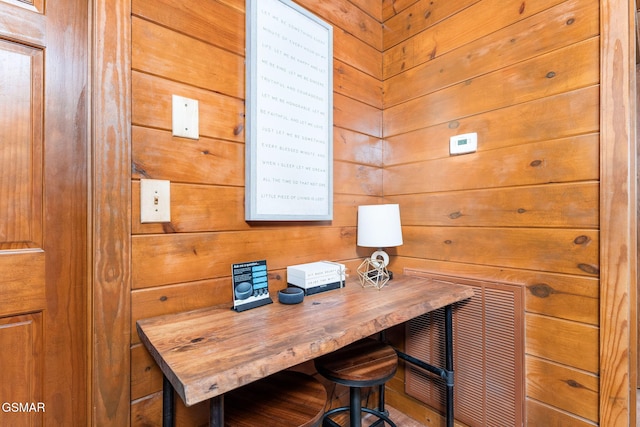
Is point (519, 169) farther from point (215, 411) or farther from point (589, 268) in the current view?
point (215, 411)

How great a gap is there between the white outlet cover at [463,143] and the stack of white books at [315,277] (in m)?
0.81

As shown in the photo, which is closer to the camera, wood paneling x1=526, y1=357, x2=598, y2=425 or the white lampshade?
wood paneling x1=526, y1=357, x2=598, y2=425

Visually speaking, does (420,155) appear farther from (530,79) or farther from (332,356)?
(332,356)

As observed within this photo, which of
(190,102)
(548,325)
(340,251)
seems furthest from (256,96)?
(548,325)

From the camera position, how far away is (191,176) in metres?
1.08

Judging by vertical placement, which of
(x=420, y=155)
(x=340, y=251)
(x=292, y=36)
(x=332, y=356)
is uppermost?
(x=292, y=36)

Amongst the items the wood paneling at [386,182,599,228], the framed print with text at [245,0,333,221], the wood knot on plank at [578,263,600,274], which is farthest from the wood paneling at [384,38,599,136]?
the wood knot on plank at [578,263,600,274]

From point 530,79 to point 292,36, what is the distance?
1.04 m

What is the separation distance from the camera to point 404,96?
1.73 meters

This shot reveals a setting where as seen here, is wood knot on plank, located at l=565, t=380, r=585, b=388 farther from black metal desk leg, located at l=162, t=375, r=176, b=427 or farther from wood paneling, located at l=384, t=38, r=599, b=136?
black metal desk leg, located at l=162, t=375, r=176, b=427

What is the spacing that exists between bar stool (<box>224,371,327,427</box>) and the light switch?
2.94ft

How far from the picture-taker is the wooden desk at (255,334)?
639 millimetres

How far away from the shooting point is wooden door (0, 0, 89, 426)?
0.84 metres

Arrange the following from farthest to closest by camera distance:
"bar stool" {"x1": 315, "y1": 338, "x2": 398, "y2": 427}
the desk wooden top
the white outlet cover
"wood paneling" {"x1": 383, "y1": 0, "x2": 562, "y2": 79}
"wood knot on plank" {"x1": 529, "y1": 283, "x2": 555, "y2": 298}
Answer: the white outlet cover → "wood paneling" {"x1": 383, "y1": 0, "x2": 562, "y2": 79} → "wood knot on plank" {"x1": 529, "y1": 283, "x2": 555, "y2": 298} → "bar stool" {"x1": 315, "y1": 338, "x2": 398, "y2": 427} → the desk wooden top
